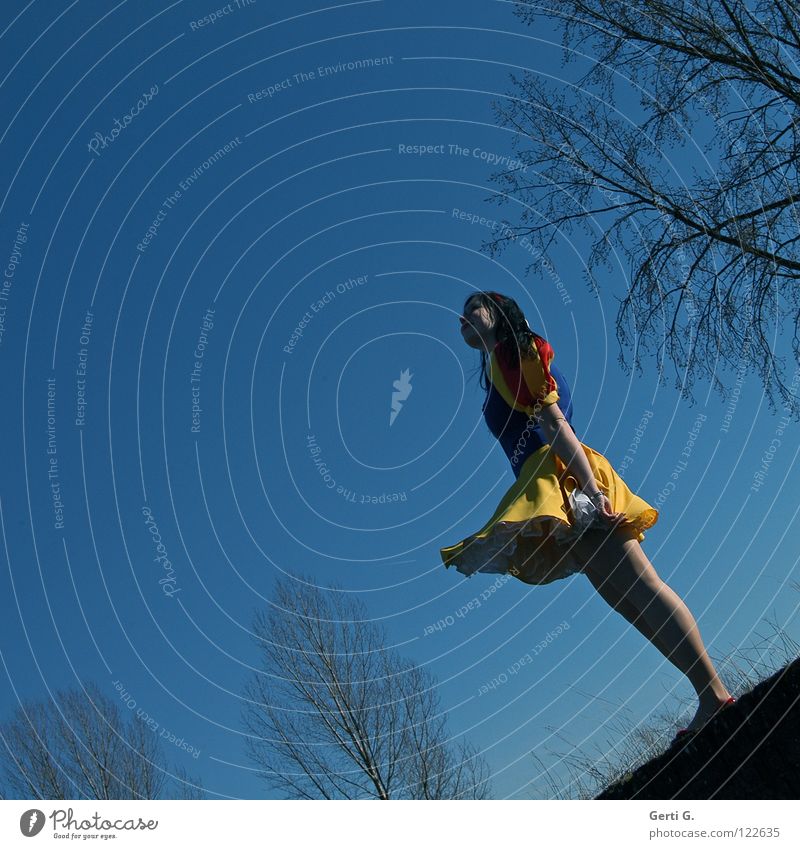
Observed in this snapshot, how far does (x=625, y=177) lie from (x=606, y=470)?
3645 millimetres

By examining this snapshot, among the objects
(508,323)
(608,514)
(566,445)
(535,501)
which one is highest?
(508,323)

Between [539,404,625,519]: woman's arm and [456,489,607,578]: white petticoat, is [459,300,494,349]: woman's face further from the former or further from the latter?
[456,489,607,578]: white petticoat

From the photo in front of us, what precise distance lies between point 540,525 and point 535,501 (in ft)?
0.36

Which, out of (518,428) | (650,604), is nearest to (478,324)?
(518,428)

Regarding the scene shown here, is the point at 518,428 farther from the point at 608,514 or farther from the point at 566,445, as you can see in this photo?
the point at 608,514

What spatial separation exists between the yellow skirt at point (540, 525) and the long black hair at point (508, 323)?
461 millimetres

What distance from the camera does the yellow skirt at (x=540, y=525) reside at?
13.0 ft

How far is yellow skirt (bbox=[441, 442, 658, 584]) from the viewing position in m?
3.96

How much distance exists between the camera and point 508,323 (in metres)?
4.31

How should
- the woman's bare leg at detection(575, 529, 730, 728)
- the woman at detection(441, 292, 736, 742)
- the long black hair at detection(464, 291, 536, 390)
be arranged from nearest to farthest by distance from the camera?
the woman's bare leg at detection(575, 529, 730, 728), the woman at detection(441, 292, 736, 742), the long black hair at detection(464, 291, 536, 390)

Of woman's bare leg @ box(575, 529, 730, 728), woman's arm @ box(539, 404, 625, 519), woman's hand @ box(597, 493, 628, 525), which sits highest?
woman's arm @ box(539, 404, 625, 519)


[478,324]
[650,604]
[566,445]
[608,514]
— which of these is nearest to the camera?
[650,604]

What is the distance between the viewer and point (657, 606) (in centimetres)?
378

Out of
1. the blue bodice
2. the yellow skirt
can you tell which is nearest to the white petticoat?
the yellow skirt
